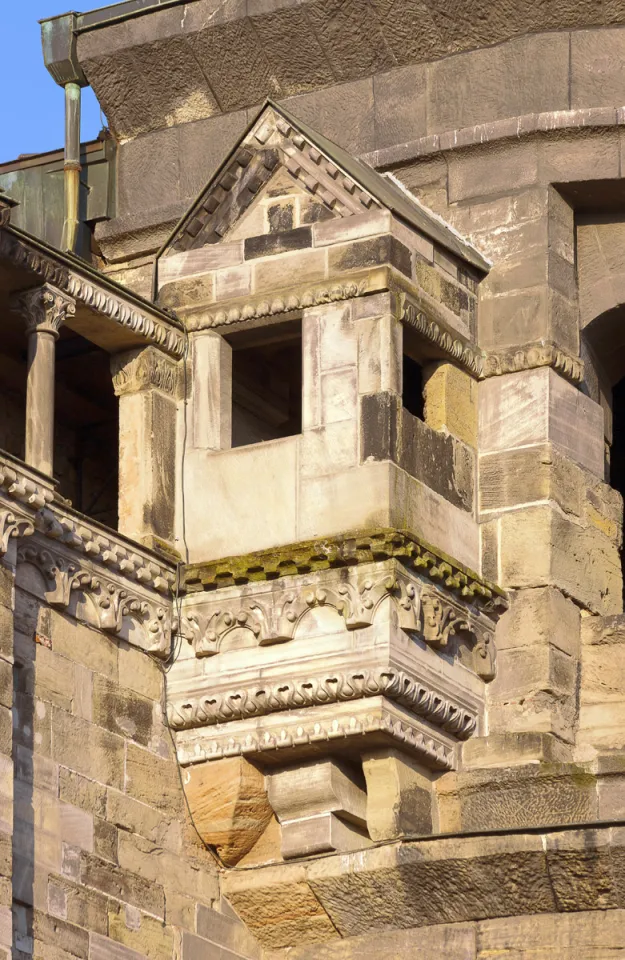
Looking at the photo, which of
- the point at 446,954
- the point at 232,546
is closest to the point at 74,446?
the point at 232,546

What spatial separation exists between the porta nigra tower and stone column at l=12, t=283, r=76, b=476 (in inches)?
0.9

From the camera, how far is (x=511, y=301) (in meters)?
21.8

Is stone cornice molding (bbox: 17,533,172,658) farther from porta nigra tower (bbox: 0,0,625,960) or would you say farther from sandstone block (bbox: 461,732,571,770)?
sandstone block (bbox: 461,732,571,770)

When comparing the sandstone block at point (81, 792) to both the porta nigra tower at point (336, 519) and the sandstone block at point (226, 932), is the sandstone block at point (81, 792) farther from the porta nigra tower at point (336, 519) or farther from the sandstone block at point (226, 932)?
the sandstone block at point (226, 932)

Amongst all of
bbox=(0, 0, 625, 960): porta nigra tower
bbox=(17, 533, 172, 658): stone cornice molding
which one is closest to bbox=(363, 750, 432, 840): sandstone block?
bbox=(0, 0, 625, 960): porta nigra tower

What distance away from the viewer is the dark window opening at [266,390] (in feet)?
72.5

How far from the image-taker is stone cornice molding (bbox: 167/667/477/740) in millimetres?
19938

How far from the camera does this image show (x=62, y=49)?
23.6 meters

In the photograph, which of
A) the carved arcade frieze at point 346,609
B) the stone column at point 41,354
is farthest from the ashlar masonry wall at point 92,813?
the stone column at point 41,354

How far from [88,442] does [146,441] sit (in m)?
2.17

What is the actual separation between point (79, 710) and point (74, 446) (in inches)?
154

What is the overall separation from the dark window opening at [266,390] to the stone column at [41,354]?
181 cm

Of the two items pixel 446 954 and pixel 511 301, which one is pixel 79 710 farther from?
pixel 511 301

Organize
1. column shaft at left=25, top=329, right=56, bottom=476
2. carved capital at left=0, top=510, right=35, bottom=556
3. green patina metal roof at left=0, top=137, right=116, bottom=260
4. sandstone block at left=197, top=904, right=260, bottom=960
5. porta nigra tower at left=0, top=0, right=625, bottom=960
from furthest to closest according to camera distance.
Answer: green patina metal roof at left=0, top=137, right=116, bottom=260, sandstone block at left=197, top=904, right=260, bottom=960, column shaft at left=25, top=329, right=56, bottom=476, porta nigra tower at left=0, top=0, right=625, bottom=960, carved capital at left=0, top=510, right=35, bottom=556
